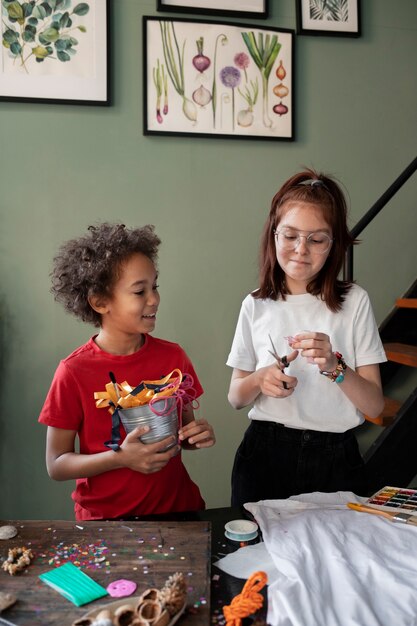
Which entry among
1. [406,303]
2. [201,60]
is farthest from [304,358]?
[201,60]

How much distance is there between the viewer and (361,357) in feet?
4.76

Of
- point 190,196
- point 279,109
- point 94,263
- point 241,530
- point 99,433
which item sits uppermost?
point 279,109

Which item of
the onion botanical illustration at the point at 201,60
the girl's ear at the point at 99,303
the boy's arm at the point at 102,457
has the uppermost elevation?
the onion botanical illustration at the point at 201,60

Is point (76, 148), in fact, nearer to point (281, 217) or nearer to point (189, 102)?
point (189, 102)

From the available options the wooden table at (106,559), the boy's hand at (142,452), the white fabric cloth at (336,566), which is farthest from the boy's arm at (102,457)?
the white fabric cloth at (336,566)

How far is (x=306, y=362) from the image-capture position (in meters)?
1.46

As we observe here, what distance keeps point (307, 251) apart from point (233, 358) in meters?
0.37

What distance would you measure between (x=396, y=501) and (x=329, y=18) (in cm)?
247

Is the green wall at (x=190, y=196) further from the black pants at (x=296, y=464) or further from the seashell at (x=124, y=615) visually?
the seashell at (x=124, y=615)

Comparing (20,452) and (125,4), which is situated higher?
(125,4)

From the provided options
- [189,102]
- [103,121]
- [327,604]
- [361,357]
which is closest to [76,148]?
[103,121]

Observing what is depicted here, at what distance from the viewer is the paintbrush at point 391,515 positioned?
1.07 metres

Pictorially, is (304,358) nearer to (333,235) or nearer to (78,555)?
(333,235)

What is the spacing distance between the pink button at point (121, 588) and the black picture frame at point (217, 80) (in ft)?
7.22
